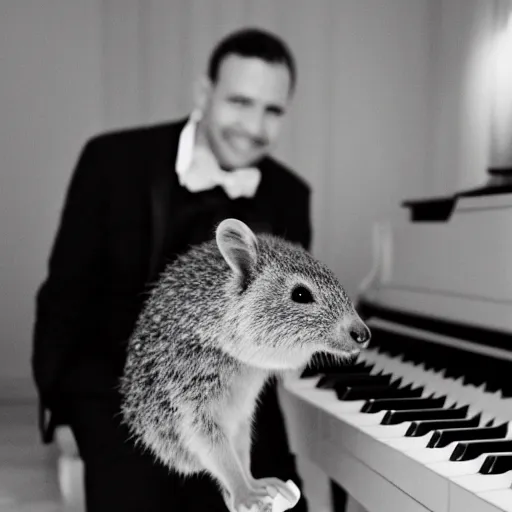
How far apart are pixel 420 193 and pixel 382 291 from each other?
55.5 inches

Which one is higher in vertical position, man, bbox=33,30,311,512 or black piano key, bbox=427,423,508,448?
man, bbox=33,30,311,512

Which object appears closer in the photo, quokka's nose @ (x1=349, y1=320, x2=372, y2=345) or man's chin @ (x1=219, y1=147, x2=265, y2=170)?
quokka's nose @ (x1=349, y1=320, x2=372, y2=345)

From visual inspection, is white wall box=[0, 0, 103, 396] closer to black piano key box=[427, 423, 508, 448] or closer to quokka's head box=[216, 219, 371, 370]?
black piano key box=[427, 423, 508, 448]

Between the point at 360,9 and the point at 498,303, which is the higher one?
the point at 360,9

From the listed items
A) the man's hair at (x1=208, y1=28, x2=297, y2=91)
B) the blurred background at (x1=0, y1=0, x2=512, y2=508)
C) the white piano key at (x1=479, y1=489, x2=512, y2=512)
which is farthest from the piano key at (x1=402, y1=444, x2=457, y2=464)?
the blurred background at (x1=0, y1=0, x2=512, y2=508)

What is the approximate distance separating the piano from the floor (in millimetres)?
1310

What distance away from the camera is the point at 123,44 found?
3.21m

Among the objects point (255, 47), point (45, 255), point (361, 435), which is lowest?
point (45, 255)

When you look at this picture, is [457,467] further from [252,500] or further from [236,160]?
[236,160]

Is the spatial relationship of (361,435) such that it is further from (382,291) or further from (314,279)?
(382,291)

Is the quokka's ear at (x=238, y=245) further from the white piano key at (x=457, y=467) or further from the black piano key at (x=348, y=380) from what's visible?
the black piano key at (x=348, y=380)

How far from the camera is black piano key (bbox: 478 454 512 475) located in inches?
31.8

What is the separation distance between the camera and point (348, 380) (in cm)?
119

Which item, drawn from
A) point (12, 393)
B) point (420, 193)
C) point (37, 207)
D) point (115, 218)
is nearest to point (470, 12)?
point (420, 193)
